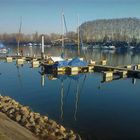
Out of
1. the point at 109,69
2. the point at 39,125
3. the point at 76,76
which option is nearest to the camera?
the point at 39,125

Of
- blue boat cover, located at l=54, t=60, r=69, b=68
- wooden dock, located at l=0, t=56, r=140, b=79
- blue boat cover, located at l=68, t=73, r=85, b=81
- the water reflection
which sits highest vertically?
blue boat cover, located at l=54, t=60, r=69, b=68

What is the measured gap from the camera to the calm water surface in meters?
21.1

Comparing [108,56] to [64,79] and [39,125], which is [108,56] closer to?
[64,79]

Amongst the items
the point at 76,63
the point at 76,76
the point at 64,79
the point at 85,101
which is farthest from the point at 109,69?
the point at 85,101

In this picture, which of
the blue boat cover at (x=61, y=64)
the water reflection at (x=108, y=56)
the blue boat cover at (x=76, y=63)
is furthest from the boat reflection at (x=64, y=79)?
the water reflection at (x=108, y=56)

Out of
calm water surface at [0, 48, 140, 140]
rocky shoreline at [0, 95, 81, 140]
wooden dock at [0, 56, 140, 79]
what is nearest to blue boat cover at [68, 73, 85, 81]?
calm water surface at [0, 48, 140, 140]

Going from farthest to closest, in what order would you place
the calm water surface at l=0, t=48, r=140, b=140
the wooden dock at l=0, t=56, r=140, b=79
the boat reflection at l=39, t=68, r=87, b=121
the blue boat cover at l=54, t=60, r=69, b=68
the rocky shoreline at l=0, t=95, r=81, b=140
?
the blue boat cover at l=54, t=60, r=69, b=68 < the wooden dock at l=0, t=56, r=140, b=79 < the boat reflection at l=39, t=68, r=87, b=121 < the calm water surface at l=0, t=48, r=140, b=140 < the rocky shoreline at l=0, t=95, r=81, b=140

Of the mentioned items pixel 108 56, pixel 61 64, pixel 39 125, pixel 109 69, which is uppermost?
pixel 61 64

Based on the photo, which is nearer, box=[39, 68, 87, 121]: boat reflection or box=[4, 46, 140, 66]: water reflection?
box=[39, 68, 87, 121]: boat reflection

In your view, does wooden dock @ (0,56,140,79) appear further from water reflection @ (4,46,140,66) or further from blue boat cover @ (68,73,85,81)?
water reflection @ (4,46,140,66)

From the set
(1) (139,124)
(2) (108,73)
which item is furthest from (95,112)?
(2) (108,73)

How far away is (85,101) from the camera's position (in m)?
29.4

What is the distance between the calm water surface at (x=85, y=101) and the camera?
69.2ft

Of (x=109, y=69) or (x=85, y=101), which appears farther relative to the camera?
(x=109, y=69)
